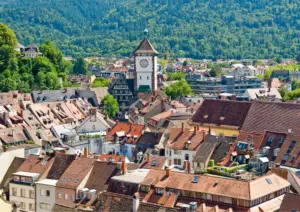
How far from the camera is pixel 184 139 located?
207 feet

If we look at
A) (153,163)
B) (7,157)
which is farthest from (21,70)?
(153,163)

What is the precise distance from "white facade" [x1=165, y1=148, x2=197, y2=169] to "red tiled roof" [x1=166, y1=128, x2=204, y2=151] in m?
0.36

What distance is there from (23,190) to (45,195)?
2.21 metres

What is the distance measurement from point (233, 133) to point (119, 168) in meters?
17.8

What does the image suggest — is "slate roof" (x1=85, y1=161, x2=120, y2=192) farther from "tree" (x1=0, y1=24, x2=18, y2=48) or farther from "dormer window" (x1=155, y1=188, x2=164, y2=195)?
"tree" (x1=0, y1=24, x2=18, y2=48)

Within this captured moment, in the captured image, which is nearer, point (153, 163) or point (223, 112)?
point (153, 163)

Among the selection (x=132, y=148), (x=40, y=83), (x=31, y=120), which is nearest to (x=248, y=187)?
(x=132, y=148)

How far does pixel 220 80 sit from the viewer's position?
6073 inches

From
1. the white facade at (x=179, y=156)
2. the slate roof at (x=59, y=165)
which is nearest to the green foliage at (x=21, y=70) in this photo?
the white facade at (x=179, y=156)

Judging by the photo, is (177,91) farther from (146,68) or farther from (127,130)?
(127,130)

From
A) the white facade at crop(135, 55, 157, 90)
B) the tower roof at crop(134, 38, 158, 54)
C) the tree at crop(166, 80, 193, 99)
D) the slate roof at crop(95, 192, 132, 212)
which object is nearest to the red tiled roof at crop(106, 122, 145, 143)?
the slate roof at crop(95, 192, 132, 212)

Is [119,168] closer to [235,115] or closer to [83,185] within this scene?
[83,185]

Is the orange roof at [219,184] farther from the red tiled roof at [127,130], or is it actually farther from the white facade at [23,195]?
the red tiled roof at [127,130]

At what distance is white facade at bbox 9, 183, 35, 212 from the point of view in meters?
53.5
